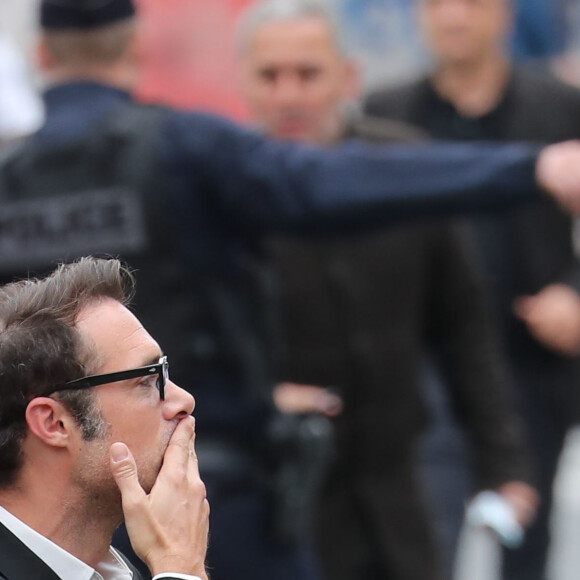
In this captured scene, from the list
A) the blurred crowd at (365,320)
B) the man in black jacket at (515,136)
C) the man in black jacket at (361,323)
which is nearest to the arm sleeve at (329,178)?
the blurred crowd at (365,320)

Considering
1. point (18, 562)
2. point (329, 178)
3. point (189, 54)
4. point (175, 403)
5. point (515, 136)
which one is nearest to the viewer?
point (18, 562)

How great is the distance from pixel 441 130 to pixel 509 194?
7.36 ft

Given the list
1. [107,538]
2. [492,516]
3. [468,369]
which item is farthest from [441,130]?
[107,538]

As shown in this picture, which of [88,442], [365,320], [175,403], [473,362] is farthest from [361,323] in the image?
[88,442]

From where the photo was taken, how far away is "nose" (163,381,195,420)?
2.76 metres

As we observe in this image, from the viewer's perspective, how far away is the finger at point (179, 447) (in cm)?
273

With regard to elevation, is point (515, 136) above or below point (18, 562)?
below

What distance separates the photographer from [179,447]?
2.74m

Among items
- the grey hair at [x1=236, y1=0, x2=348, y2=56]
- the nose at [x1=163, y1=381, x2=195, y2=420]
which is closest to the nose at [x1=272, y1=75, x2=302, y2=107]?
the grey hair at [x1=236, y1=0, x2=348, y2=56]

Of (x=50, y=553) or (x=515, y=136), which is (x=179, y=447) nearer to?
(x=50, y=553)

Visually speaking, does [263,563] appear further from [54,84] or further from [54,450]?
[54,450]

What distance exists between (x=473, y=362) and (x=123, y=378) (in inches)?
115

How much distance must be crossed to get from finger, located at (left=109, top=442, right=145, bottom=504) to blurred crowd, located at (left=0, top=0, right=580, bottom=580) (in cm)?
87

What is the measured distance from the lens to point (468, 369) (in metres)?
5.51
